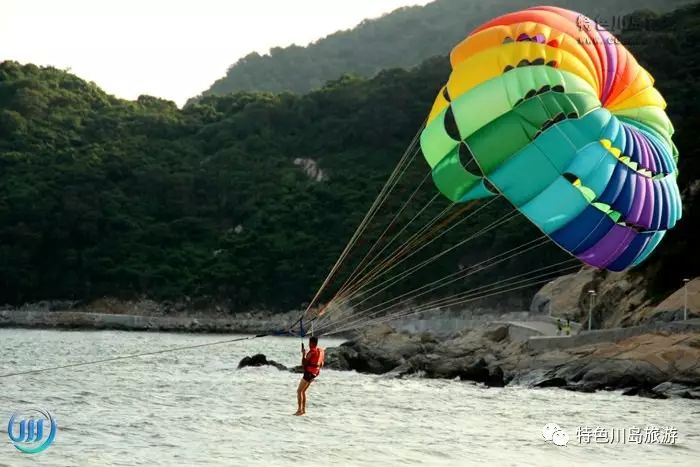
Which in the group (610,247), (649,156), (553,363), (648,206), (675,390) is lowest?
(675,390)

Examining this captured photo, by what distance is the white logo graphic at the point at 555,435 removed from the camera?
59.9ft

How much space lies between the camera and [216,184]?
10975cm

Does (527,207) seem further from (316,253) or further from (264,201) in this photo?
(264,201)

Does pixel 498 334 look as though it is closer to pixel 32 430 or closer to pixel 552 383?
pixel 552 383

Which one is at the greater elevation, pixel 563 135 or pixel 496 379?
pixel 563 135

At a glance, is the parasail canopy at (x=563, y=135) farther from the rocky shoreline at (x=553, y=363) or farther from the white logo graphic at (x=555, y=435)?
the rocky shoreline at (x=553, y=363)

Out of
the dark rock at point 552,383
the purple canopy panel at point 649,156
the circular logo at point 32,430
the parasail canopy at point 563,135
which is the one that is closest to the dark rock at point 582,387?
the dark rock at point 552,383

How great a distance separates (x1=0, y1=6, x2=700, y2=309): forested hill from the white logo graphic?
212 ft

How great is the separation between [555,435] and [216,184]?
303 feet

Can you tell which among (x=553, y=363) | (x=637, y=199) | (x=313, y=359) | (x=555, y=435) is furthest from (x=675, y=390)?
(x=313, y=359)

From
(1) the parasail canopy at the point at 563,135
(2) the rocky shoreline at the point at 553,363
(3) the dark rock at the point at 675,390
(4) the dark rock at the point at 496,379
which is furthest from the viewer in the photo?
(4) the dark rock at the point at 496,379

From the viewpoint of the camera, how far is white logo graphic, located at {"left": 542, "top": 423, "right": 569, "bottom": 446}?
1827cm

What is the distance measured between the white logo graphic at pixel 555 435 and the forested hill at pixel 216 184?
2550 inches

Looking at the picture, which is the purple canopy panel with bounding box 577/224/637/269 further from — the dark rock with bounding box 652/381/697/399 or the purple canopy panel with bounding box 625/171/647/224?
the dark rock with bounding box 652/381/697/399
